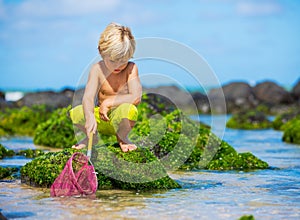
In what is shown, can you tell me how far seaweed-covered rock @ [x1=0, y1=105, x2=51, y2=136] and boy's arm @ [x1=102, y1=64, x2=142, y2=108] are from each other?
886 cm

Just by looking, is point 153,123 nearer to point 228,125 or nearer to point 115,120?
point 115,120

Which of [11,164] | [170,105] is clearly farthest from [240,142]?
[11,164]

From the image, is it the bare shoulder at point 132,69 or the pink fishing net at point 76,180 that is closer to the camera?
the pink fishing net at point 76,180

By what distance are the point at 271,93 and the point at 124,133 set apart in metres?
31.0

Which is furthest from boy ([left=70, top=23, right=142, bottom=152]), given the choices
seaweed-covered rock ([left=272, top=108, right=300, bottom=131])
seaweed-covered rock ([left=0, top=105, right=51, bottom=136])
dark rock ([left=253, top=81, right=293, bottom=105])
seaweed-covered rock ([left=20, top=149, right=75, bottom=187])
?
dark rock ([left=253, top=81, right=293, bottom=105])

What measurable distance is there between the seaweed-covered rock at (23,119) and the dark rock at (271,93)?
2093cm

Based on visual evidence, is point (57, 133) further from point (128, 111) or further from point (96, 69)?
point (128, 111)

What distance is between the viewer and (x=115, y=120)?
707 centimetres

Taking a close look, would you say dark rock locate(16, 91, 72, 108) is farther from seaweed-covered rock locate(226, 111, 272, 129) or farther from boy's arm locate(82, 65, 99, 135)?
boy's arm locate(82, 65, 99, 135)

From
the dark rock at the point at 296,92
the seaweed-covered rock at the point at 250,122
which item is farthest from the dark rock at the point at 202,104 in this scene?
the seaweed-covered rock at the point at 250,122

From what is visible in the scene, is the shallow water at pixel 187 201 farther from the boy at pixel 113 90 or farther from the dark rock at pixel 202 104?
the dark rock at pixel 202 104

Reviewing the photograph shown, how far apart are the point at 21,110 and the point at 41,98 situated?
3385mm

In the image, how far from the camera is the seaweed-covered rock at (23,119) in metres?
15.8

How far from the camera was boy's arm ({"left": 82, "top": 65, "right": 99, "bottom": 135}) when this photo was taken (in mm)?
6746
